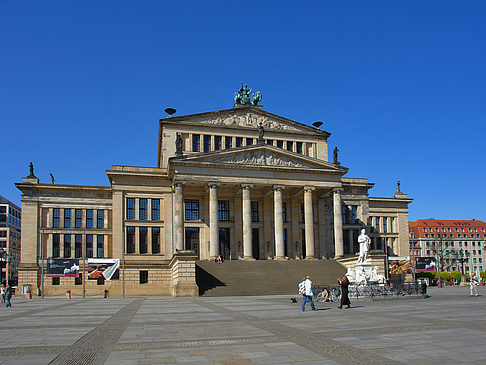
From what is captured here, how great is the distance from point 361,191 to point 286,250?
16.5m

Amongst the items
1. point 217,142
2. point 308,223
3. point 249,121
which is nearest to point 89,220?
point 217,142

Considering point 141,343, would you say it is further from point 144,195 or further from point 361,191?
point 361,191

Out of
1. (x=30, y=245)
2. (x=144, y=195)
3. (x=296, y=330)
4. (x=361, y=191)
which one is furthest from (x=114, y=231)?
(x=296, y=330)

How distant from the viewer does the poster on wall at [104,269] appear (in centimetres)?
5628

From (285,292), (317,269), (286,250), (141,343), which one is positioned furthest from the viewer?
(286,250)

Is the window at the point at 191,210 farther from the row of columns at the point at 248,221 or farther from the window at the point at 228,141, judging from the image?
the window at the point at 228,141

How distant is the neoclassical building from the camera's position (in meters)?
60.0

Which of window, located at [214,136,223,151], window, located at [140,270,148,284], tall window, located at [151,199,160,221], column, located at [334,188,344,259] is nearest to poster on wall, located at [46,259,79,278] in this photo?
window, located at [140,270,148,284]

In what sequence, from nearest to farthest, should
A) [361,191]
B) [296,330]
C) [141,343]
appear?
[141,343]
[296,330]
[361,191]

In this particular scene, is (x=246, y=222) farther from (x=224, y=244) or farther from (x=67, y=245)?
(x=67, y=245)

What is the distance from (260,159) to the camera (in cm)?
6222

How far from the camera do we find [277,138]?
7062cm

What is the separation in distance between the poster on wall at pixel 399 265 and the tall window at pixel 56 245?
4788 cm

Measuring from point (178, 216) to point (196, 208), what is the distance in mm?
7478
